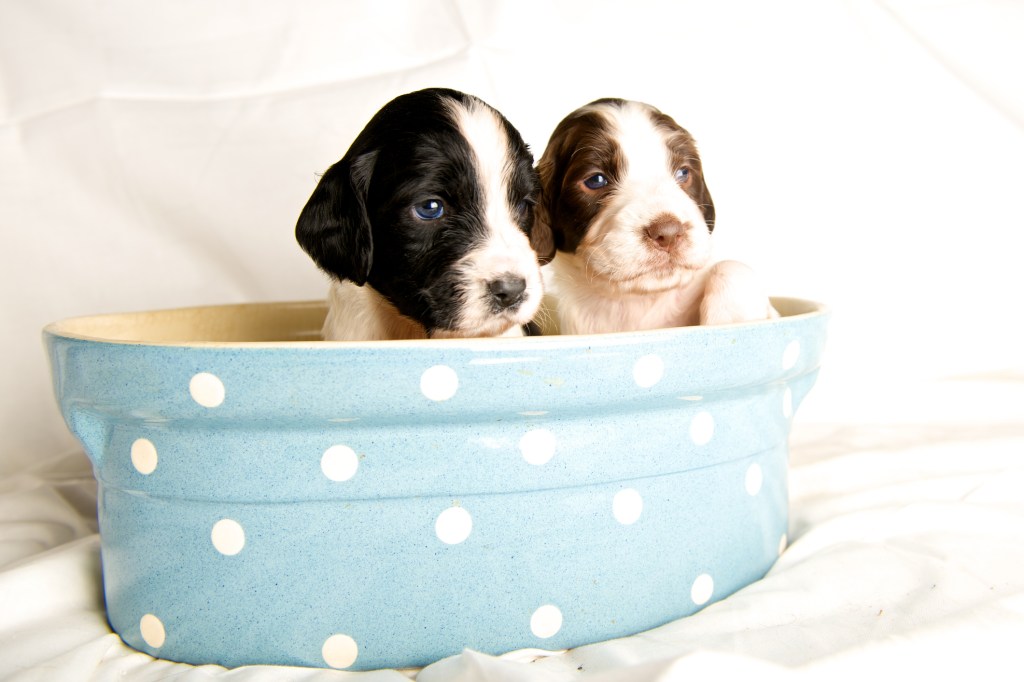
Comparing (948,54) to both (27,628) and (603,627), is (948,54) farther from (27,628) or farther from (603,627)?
(27,628)

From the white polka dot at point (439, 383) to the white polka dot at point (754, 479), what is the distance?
2.31ft

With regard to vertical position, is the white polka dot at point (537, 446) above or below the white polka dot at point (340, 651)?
above

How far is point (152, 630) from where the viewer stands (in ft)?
5.91

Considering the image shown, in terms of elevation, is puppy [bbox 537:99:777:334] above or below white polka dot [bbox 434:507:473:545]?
above

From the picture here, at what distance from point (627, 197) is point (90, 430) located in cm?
123

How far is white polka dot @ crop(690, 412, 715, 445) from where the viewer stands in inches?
72.1

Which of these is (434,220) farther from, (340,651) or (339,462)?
(340,651)

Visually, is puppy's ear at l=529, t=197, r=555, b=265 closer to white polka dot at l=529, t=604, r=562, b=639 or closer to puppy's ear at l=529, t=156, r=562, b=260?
puppy's ear at l=529, t=156, r=562, b=260

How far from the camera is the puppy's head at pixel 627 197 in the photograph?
7.02ft

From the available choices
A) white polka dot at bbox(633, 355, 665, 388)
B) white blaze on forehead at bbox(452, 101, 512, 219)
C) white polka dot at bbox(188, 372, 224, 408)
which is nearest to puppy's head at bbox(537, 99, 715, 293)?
white blaze on forehead at bbox(452, 101, 512, 219)

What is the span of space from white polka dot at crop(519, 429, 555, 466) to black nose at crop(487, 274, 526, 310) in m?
0.35

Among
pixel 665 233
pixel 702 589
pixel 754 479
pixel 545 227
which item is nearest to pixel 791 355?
pixel 754 479

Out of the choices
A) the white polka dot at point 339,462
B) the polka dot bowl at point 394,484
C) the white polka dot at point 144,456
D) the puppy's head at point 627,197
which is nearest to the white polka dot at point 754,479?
the polka dot bowl at point 394,484

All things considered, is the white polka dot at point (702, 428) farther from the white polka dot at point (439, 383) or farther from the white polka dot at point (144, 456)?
the white polka dot at point (144, 456)
